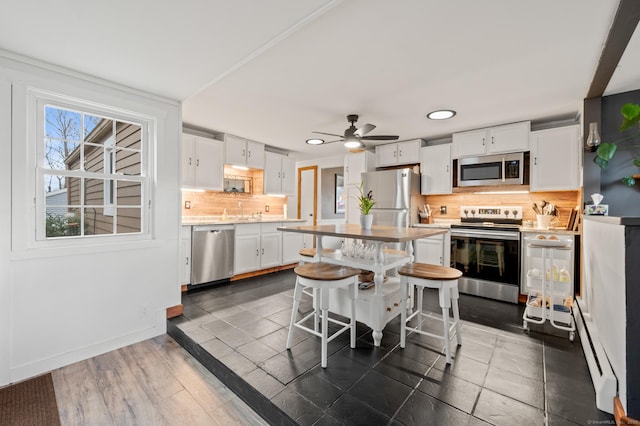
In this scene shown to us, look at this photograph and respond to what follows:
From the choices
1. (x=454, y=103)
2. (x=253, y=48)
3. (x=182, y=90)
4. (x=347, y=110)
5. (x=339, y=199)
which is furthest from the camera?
(x=339, y=199)

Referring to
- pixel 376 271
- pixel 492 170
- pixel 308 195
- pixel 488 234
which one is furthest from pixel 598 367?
pixel 308 195

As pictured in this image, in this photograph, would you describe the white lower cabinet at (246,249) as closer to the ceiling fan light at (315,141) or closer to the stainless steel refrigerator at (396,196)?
the ceiling fan light at (315,141)

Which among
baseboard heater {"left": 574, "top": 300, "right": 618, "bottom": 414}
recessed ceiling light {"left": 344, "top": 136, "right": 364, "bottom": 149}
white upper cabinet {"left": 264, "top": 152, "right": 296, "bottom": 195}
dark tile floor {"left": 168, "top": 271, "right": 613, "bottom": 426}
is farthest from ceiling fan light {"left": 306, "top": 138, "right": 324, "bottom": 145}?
baseboard heater {"left": 574, "top": 300, "right": 618, "bottom": 414}

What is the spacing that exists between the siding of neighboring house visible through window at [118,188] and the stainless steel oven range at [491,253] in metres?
3.84

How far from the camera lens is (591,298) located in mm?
2307

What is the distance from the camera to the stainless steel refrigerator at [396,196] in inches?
166

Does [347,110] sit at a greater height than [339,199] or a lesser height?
greater

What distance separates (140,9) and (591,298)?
12.5 ft

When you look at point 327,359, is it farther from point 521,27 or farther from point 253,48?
point 521,27

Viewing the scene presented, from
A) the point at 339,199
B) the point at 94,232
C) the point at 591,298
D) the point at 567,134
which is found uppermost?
the point at 567,134

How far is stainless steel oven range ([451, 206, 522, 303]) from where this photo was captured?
341 cm

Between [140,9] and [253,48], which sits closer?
[140,9]

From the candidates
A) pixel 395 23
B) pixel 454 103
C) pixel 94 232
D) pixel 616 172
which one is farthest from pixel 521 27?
pixel 94 232

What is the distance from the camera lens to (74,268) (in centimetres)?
224
